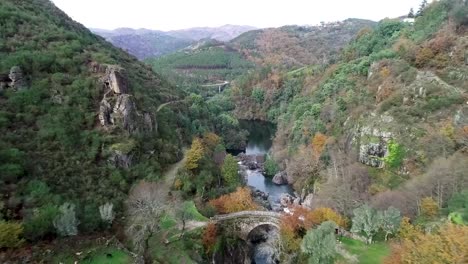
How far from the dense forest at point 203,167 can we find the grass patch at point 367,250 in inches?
6.8

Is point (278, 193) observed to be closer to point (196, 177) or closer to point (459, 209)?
point (196, 177)

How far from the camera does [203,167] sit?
53.4 m

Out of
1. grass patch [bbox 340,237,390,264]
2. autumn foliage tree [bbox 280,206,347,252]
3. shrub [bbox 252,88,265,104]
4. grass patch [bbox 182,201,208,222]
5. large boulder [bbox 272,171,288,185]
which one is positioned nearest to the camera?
grass patch [bbox 340,237,390,264]

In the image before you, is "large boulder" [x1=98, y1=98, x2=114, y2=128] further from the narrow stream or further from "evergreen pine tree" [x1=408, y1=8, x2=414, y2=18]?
"evergreen pine tree" [x1=408, y1=8, x2=414, y2=18]

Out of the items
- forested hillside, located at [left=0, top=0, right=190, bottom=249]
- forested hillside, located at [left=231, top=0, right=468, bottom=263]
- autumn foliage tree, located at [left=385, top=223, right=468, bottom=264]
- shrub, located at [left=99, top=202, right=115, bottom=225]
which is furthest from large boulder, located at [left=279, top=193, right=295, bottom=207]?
autumn foliage tree, located at [left=385, top=223, right=468, bottom=264]

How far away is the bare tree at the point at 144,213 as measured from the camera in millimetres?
35850

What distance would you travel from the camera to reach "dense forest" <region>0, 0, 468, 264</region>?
33094mm

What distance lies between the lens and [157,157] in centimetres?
5097

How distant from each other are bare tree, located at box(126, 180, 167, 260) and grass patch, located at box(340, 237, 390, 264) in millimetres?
16946

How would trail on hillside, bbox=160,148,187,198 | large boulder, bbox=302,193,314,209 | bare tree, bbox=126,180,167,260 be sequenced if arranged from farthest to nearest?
1. large boulder, bbox=302,193,314,209
2. trail on hillside, bbox=160,148,187,198
3. bare tree, bbox=126,180,167,260

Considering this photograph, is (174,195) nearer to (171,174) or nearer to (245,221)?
(171,174)

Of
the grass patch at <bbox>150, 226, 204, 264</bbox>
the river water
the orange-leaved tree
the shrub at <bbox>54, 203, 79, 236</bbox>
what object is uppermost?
the shrub at <bbox>54, 203, 79, 236</bbox>

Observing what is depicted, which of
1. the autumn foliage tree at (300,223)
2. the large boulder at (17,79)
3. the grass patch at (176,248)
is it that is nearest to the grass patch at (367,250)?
the autumn foliage tree at (300,223)

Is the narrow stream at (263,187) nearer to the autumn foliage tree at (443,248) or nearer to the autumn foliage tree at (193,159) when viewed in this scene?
the autumn foliage tree at (193,159)
